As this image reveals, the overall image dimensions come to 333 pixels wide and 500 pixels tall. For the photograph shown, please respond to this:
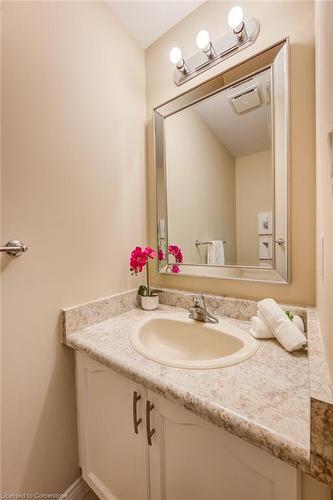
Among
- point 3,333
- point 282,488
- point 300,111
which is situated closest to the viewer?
point 282,488

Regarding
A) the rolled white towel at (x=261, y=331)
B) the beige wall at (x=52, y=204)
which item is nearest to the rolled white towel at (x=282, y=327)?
the rolled white towel at (x=261, y=331)

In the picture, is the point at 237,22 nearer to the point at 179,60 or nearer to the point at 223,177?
the point at 179,60

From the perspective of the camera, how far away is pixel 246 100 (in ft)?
3.07

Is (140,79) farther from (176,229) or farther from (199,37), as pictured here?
(176,229)

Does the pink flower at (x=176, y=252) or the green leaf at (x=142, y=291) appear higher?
the pink flower at (x=176, y=252)

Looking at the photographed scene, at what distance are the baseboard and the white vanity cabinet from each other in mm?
94

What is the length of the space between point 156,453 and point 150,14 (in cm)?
184

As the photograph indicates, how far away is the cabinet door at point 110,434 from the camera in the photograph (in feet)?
2.20

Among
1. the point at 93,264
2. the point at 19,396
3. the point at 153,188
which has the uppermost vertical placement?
the point at 153,188

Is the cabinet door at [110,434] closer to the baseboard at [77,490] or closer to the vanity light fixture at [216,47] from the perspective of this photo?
the baseboard at [77,490]

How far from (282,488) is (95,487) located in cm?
77

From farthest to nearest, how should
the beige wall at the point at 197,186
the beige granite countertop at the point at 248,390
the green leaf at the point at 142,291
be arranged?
1. the green leaf at the point at 142,291
2. the beige wall at the point at 197,186
3. the beige granite countertop at the point at 248,390

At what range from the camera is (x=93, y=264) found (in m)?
0.98

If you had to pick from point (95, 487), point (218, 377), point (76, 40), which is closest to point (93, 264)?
point (218, 377)
